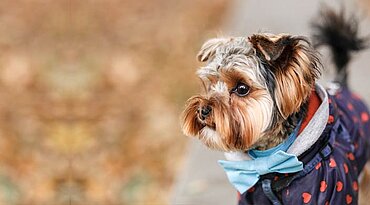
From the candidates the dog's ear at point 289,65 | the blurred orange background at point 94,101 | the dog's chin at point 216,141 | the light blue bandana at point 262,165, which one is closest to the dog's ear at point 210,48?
the dog's ear at point 289,65

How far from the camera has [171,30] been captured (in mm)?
7523

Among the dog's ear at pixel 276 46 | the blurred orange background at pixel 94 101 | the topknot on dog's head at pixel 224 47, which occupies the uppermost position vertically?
the blurred orange background at pixel 94 101

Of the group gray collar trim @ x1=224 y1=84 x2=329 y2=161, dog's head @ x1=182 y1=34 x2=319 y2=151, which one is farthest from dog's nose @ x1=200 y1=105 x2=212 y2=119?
gray collar trim @ x1=224 y1=84 x2=329 y2=161

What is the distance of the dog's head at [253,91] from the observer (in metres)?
3.01

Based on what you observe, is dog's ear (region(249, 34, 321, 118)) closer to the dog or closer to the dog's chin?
the dog

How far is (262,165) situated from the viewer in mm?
3229

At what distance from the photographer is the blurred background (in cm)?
485

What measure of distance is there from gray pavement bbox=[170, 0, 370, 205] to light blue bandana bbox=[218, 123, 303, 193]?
2.45ft

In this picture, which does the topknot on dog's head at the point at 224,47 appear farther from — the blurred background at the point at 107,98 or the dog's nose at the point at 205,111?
the blurred background at the point at 107,98

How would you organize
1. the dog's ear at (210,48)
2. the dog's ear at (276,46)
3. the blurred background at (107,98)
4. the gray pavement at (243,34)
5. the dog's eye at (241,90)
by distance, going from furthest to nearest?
1. the blurred background at (107,98)
2. the gray pavement at (243,34)
3. the dog's ear at (210,48)
4. the dog's eye at (241,90)
5. the dog's ear at (276,46)

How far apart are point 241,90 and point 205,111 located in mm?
205

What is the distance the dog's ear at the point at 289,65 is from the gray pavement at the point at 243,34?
23.4 inches

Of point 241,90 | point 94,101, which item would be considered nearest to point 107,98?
point 94,101

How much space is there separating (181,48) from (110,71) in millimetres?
861
